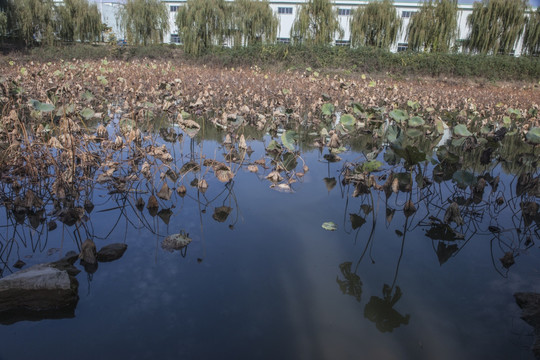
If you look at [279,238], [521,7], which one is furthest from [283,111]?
[521,7]

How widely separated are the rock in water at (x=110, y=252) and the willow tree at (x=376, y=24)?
20233mm

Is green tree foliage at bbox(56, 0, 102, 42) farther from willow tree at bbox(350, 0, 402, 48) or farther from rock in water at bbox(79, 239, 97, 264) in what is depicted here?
rock in water at bbox(79, 239, 97, 264)

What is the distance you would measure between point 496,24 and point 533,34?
1.99m

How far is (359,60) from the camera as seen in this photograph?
58.2ft

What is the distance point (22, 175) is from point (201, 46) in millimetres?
16882

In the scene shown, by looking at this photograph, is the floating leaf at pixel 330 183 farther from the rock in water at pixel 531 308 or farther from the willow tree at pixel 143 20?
the willow tree at pixel 143 20

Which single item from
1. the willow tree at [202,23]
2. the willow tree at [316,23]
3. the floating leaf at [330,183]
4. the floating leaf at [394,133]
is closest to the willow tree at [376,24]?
the willow tree at [316,23]

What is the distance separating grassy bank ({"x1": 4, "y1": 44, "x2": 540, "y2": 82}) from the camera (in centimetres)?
1705

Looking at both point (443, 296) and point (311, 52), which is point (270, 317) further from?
point (311, 52)

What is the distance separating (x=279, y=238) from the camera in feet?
9.16

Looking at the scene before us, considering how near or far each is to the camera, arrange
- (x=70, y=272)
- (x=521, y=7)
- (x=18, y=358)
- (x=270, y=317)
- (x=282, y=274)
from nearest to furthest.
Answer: (x=18, y=358) → (x=270, y=317) → (x=70, y=272) → (x=282, y=274) → (x=521, y=7)

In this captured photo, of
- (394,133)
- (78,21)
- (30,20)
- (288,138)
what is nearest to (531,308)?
(394,133)

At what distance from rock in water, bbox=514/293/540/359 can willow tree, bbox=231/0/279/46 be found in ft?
65.0

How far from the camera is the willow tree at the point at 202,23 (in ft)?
61.9
